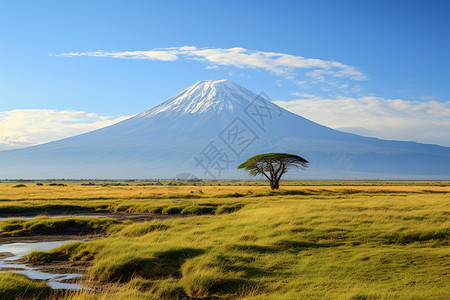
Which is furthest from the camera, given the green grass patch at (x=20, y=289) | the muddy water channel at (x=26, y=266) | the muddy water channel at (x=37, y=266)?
the muddy water channel at (x=37, y=266)

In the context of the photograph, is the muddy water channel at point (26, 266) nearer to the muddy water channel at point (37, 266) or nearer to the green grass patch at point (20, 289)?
the muddy water channel at point (37, 266)

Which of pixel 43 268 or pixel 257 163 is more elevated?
pixel 257 163

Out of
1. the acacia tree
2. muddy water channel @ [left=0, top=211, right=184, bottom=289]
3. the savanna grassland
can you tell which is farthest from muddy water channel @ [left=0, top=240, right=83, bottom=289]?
the acacia tree

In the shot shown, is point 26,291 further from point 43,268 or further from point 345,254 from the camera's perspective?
point 345,254

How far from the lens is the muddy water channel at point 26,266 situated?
14614 millimetres

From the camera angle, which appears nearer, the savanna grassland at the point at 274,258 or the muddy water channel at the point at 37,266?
the savanna grassland at the point at 274,258

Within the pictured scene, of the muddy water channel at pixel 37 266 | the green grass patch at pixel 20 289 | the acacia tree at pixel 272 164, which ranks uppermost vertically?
the acacia tree at pixel 272 164

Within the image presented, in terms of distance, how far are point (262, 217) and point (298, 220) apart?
9.58 ft

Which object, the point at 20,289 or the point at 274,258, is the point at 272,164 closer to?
the point at 274,258

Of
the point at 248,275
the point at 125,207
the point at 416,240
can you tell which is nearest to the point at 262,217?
the point at 416,240

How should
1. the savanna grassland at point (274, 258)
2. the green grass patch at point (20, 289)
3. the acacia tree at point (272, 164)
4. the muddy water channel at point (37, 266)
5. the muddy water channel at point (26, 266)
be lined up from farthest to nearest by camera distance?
1. the acacia tree at point (272, 164)
2. the muddy water channel at point (37, 266)
3. the muddy water channel at point (26, 266)
4. the savanna grassland at point (274, 258)
5. the green grass patch at point (20, 289)

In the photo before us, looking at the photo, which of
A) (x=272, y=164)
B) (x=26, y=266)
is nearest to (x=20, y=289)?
A: (x=26, y=266)

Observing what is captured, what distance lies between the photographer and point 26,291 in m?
13.0

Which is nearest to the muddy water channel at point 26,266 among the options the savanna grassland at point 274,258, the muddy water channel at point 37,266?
the muddy water channel at point 37,266
